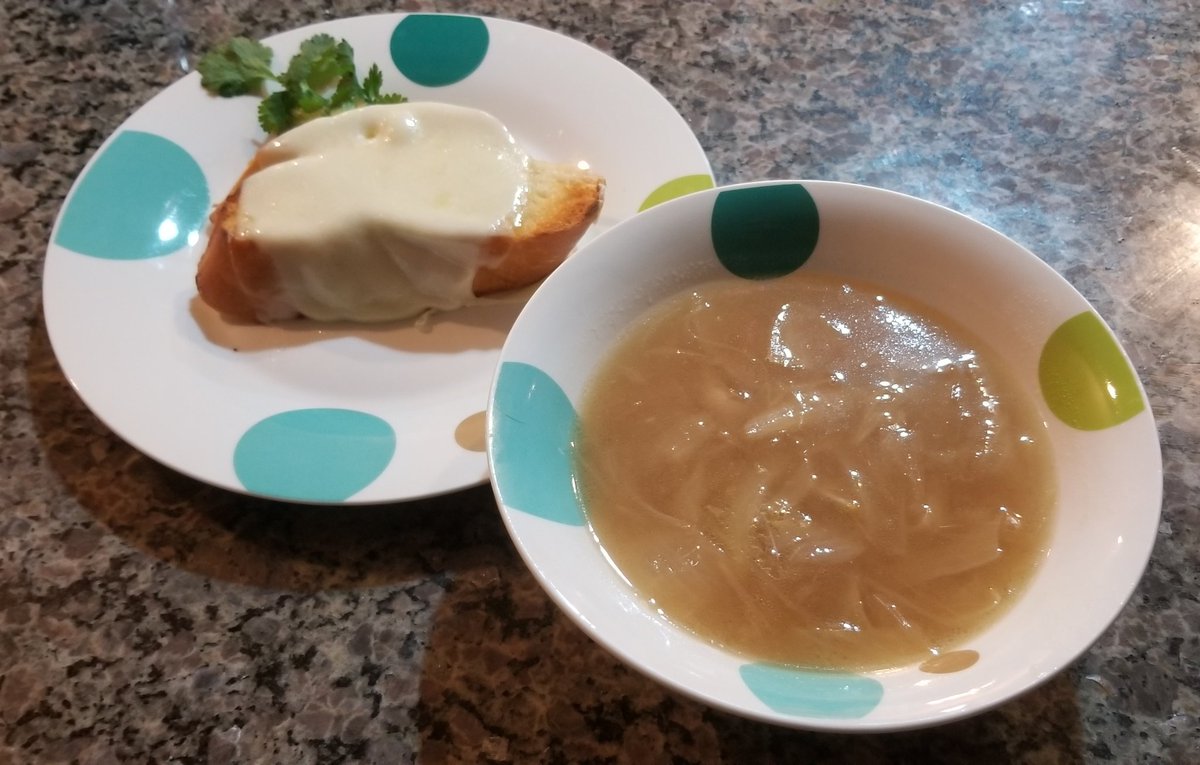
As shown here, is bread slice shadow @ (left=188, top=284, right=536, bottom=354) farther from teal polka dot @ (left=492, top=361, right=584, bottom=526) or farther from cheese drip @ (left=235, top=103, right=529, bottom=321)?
teal polka dot @ (left=492, top=361, right=584, bottom=526)

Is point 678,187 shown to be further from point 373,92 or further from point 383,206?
point 373,92

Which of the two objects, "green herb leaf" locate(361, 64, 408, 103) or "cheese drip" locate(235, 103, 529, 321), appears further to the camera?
"green herb leaf" locate(361, 64, 408, 103)

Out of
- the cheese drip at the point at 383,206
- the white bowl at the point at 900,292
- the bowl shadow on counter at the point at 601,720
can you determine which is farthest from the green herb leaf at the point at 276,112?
the bowl shadow on counter at the point at 601,720

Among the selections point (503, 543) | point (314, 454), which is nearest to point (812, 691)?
point (503, 543)

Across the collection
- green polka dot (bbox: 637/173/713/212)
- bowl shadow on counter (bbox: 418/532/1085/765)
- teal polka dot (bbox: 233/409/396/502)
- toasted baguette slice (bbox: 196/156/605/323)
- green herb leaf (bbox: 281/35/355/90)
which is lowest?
bowl shadow on counter (bbox: 418/532/1085/765)

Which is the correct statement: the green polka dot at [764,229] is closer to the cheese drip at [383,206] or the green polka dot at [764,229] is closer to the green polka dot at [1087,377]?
the green polka dot at [1087,377]

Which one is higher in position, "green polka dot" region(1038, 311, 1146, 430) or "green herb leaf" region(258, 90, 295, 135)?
"green polka dot" region(1038, 311, 1146, 430)

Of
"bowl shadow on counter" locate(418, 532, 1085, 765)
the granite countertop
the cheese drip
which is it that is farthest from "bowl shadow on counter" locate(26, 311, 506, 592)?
the cheese drip
